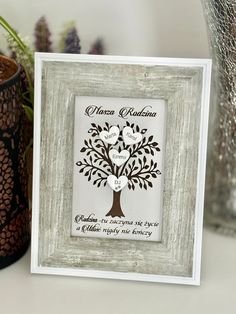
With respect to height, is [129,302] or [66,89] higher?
[66,89]

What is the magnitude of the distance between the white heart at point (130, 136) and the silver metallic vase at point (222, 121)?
0.16 m

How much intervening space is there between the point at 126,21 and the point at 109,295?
1.45 feet

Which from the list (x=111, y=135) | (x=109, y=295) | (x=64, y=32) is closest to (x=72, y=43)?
(x=64, y=32)

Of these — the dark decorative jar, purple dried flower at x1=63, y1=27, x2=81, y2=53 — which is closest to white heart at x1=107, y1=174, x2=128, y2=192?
the dark decorative jar

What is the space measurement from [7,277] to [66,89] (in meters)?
0.25

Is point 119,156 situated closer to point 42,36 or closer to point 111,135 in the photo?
point 111,135

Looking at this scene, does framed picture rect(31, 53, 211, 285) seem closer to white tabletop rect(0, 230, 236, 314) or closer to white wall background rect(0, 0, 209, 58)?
white tabletop rect(0, 230, 236, 314)

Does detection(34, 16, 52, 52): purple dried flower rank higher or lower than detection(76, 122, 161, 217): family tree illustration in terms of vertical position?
higher

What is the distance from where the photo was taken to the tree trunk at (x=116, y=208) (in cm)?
83

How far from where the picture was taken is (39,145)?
833 mm

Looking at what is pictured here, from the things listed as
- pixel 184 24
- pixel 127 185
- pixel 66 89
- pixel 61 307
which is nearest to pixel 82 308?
pixel 61 307

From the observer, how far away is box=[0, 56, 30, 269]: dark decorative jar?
82cm

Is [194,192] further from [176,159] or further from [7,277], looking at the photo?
[7,277]

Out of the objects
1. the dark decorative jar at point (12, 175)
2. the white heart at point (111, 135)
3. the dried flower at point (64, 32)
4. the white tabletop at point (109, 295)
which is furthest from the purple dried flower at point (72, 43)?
the white tabletop at point (109, 295)
